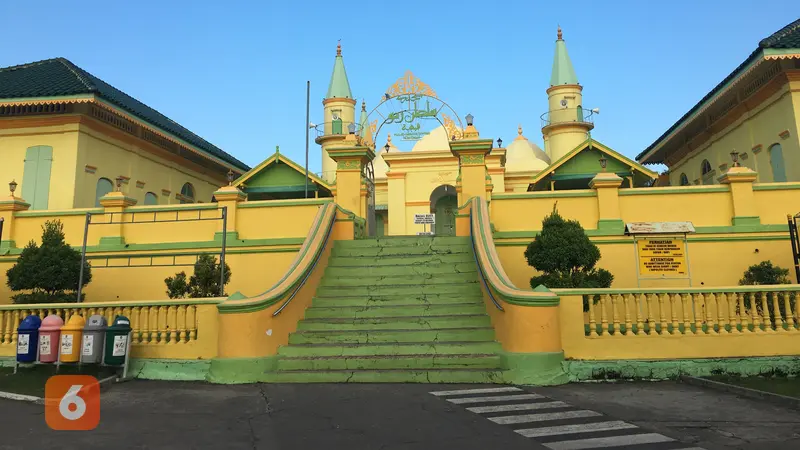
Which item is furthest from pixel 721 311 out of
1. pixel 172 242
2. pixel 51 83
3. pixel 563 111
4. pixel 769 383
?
pixel 563 111

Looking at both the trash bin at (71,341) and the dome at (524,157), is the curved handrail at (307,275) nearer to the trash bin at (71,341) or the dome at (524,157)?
the trash bin at (71,341)

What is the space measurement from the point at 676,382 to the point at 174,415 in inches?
283

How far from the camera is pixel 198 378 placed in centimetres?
866

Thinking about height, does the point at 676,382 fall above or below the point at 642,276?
below

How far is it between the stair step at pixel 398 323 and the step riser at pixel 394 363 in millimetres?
1124

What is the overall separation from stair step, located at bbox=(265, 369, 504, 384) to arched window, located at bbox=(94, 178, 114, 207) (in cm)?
1452

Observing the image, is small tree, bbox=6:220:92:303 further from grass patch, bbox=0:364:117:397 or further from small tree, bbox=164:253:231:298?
grass patch, bbox=0:364:117:397

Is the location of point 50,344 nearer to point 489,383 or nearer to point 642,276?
point 489,383

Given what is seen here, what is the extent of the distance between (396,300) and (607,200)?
663 cm

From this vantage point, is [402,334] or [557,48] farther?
[557,48]

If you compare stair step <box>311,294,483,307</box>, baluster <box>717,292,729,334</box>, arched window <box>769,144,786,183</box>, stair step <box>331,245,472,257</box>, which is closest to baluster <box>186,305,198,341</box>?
stair step <box>311,294,483,307</box>

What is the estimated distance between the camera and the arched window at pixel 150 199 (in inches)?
878

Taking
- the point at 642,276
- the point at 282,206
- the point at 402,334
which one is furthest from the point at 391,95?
the point at 402,334

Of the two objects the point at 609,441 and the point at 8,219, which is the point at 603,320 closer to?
the point at 609,441
